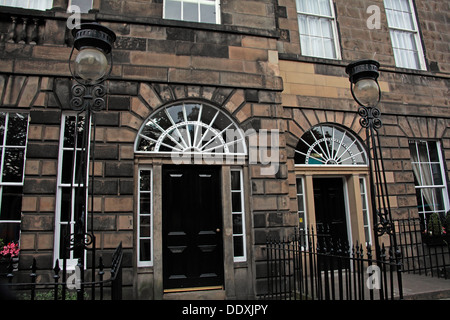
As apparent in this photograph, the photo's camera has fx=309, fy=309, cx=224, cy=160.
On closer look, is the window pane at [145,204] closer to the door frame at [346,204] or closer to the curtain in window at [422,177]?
the door frame at [346,204]

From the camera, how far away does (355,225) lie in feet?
24.6

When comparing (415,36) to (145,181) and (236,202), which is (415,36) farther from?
(145,181)

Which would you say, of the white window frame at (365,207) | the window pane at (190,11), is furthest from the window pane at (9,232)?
the white window frame at (365,207)

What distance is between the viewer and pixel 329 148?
7.73 m

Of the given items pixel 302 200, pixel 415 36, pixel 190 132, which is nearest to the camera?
pixel 190 132

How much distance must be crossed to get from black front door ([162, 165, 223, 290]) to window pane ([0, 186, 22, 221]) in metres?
2.55

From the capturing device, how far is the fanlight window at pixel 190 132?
6090mm

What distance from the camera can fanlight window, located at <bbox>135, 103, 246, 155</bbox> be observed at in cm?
609

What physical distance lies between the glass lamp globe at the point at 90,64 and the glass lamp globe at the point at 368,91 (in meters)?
3.64

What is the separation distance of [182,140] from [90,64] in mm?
2657

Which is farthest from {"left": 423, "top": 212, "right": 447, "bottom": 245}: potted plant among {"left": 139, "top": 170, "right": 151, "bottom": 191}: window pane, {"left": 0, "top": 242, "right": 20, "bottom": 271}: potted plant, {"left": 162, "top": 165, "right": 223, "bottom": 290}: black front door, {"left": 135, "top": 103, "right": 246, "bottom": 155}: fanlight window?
{"left": 0, "top": 242, "right": 20, "bottom": 271}: potted plant

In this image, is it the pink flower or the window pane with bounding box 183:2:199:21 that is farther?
the window pane with bounding box 183:2:199:21

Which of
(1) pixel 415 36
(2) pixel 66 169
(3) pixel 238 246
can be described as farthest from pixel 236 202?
(1) pixel 415 36

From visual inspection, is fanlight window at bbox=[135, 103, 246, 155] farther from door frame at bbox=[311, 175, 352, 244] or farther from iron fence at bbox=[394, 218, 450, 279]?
iron fence at bbox=[394, 218, 450, 279]
